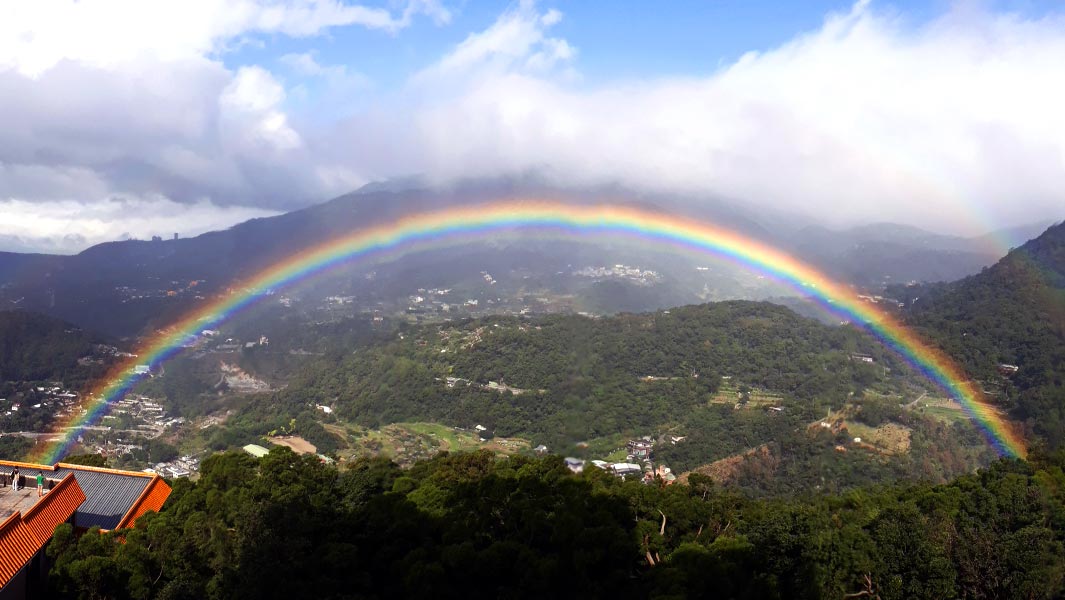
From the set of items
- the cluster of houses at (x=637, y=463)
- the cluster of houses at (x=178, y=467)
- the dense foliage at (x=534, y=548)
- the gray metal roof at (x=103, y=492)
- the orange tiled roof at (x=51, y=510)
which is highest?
the orange tiled roof at (x=51, y=510)

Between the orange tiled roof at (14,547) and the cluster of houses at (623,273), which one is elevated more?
the orange tiled roof at (14,547)

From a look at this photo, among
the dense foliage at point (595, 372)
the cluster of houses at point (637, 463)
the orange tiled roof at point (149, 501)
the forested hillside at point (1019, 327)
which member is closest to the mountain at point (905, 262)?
the forested hillside at point (1019, 327)

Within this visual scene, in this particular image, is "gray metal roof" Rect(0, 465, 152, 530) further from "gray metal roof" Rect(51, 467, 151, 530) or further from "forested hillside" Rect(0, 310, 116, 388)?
"forested hillside" Rect(0, 310, 116, 388)

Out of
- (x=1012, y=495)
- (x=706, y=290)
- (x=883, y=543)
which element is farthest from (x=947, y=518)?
(x=706, y=290)

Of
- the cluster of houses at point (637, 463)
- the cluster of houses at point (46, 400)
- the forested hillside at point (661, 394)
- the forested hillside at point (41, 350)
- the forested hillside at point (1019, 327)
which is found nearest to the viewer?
the cluster of houses at point (637, 463)

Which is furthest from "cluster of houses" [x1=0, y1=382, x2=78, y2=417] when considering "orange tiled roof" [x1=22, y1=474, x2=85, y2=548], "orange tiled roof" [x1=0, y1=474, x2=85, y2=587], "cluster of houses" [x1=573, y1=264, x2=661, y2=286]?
"cluster of houses" [x1=573, y1=264, x2=661, y2=286]

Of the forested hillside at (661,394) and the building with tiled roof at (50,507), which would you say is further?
the forested hillside at (661,394)

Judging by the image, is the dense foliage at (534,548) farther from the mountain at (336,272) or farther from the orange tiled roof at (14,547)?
the mountain at (336,272)
